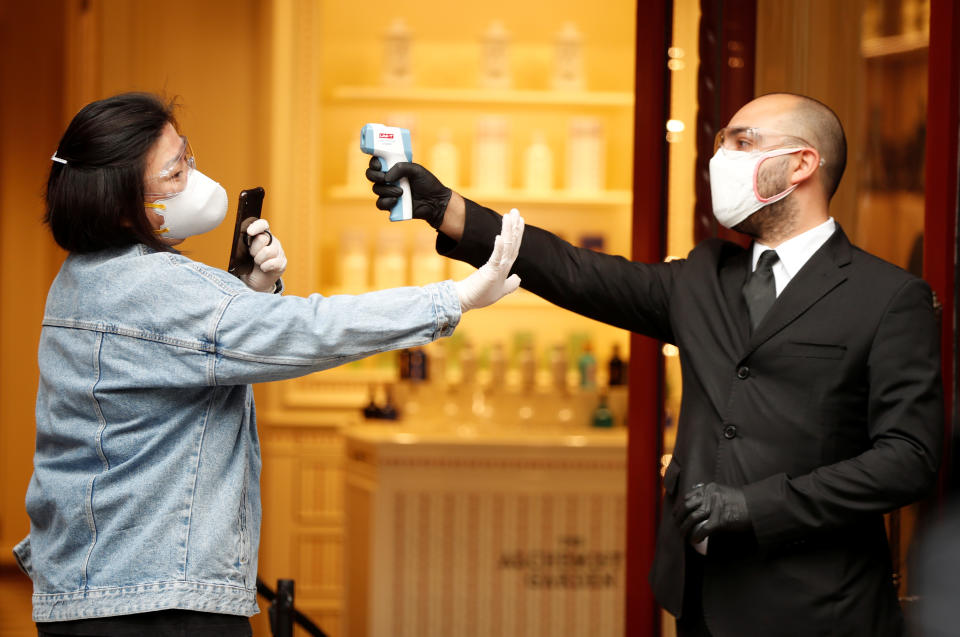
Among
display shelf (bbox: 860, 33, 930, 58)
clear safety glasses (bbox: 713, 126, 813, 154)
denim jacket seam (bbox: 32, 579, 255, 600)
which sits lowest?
denim jacket seam (bbox: 32, 579, 255, 600)

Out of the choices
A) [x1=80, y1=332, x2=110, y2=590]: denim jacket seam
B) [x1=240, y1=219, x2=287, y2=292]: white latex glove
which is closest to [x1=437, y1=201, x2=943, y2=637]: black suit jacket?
[x1=240, y1=219, x2=287, y2=292]: white latex glove

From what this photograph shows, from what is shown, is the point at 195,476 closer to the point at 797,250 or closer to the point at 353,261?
the point at 797,250

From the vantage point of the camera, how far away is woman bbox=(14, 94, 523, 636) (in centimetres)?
149

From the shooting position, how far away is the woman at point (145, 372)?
1487 mm

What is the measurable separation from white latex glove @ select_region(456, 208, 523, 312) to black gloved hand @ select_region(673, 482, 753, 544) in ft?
1.41

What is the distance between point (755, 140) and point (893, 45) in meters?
0.39

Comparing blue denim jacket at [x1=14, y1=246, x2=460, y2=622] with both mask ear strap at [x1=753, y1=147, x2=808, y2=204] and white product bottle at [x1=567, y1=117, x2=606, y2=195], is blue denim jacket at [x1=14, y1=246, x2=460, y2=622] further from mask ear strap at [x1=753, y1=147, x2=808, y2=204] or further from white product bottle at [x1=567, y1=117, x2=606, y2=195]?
white product bottle at [x1=567, y1=117, x2=606, y2=195]

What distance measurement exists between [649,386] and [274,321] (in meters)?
1.17

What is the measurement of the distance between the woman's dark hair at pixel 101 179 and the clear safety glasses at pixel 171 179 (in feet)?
0.07

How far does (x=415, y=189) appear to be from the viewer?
188cm

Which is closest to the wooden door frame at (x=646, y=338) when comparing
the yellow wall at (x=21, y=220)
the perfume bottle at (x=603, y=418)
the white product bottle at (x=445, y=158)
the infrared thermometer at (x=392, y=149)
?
the infrared thermometer at (x=392, y=149)

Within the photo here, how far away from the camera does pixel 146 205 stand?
5.10 feet

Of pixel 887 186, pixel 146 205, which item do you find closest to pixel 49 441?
pixel 146 205

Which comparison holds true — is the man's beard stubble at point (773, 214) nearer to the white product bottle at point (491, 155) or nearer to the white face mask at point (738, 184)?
the white face mask at point (738, 184)
